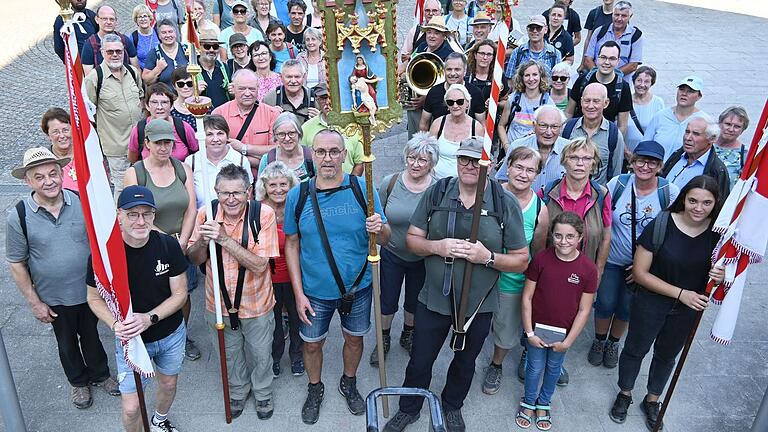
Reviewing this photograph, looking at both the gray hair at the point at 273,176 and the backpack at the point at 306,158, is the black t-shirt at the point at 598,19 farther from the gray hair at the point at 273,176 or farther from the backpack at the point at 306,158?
the gray hair at the point at 273,176

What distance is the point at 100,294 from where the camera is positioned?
3.88m

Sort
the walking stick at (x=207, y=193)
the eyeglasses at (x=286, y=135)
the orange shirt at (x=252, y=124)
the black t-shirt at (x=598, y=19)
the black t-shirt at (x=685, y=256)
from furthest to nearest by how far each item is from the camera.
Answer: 1. the black t-shirt at (x=598, y=19)
2. the orange shirt at (x=252, y=124)
3. the eyeglasses at (x=286, y=135)
4. the black t-shirt at (x=685, y=256)
5. the walking stick at (x=207, y=193)

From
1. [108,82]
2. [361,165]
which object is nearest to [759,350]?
[361,165]

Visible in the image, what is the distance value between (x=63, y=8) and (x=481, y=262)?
2.85 metres

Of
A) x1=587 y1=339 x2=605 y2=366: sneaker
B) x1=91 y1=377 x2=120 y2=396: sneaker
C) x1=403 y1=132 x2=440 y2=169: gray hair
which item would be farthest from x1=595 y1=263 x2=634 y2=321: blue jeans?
x1=91 y1=377 x2=120 y2=396: sneaker

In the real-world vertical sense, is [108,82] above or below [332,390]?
above

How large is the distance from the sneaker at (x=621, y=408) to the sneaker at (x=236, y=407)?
2.89m

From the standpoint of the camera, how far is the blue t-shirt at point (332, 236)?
4.32 m

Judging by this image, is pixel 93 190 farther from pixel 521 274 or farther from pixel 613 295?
pixel 613 295

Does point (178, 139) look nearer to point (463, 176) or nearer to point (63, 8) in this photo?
point (63, 8)

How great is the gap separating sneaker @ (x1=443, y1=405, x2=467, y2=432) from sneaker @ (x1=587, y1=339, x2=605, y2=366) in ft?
4.60

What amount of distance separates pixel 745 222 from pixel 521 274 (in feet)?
4.87

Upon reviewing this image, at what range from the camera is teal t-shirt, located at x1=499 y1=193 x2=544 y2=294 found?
4520mm

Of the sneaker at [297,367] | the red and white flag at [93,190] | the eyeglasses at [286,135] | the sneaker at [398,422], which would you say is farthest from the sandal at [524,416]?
the red and white flag at [93,190]
